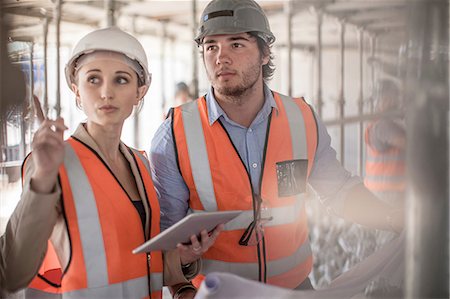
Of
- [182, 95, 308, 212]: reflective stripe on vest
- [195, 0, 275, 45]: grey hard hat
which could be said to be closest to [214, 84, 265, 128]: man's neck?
[182, 95, 308, 212]: reflective stripe on vest

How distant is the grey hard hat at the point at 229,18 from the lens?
66.4 inches

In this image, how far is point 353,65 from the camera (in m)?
2.36

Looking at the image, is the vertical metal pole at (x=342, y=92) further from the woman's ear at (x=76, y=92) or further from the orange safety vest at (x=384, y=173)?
the woman's ear at (x=76, y=92)

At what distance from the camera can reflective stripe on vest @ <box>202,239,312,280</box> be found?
1.72 meters

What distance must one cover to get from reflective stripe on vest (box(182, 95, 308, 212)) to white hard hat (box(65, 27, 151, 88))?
0.32 meters

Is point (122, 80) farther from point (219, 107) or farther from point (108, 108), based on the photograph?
point (219, 107)

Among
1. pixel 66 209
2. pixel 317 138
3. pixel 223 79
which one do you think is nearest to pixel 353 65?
pixel 317 138

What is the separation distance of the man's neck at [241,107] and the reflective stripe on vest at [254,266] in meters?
0.50

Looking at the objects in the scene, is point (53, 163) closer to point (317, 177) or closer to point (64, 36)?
point (317, 177)

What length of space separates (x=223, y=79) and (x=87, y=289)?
837 millimetres

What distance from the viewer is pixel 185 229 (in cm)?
128

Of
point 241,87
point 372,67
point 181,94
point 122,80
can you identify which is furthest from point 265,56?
point 181,94

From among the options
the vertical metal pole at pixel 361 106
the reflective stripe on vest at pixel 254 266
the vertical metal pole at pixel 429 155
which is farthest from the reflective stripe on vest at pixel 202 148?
the vertical metal pole at pixel 429 155

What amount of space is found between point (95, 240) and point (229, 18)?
0.86 metres
